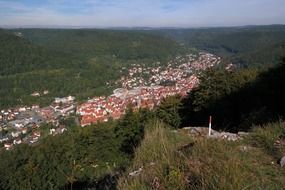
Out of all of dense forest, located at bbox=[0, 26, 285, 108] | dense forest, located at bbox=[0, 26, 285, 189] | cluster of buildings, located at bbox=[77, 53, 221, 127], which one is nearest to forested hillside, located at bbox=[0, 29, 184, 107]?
dense forest, located at bbox=[0, 26, 285, 108]

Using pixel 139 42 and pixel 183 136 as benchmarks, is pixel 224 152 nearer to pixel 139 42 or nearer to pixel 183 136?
pixel 183 136

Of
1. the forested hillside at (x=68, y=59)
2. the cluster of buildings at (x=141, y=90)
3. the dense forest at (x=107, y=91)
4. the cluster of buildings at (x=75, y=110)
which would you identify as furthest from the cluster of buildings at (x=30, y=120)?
the forested hillside at (x=68, y=59)

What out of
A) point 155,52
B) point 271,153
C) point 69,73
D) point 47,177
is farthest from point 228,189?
point 155,52

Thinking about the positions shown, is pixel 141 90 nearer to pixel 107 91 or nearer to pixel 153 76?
pixel 107 91

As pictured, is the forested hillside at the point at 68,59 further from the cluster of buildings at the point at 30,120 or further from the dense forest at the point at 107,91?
the cluster of buildings at the point at 30,120

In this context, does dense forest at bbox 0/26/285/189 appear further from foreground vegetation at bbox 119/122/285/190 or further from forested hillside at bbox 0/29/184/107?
forested hillside at bbox 0/29/184/107

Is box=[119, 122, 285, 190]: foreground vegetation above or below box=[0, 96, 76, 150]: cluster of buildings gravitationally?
above

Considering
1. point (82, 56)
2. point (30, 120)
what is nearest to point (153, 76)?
point (82, 56)
